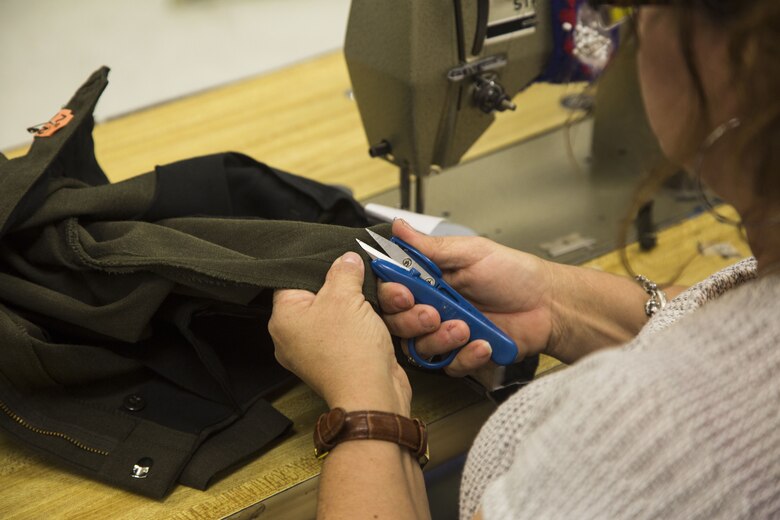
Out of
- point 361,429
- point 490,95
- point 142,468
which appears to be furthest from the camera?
point 490,95

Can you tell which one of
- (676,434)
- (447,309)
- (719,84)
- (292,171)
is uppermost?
(719,84)

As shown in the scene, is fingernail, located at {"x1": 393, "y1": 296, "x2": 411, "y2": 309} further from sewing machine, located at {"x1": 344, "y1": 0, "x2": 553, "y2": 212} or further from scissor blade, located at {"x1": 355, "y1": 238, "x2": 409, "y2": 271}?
sewing machine, located at {"x1": 344, "y1": 0, "x2": 553, "y2": 212}

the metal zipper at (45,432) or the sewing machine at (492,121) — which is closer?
the metal zipper at (45,432)

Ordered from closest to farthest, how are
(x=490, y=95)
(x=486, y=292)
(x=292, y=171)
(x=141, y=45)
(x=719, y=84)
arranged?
(x=719, y=84)
(x=486, y=292)
(x=490, y=95)
(x=292, y=171)
(x=141, y=45)

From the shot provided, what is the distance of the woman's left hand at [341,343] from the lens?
90cm

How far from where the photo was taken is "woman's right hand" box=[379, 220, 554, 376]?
103 cm

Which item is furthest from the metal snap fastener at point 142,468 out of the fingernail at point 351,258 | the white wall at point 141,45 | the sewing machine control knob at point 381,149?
the white wall at point 141,45

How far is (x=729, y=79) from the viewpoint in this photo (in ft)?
1.99

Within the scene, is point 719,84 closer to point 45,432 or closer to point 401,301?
point 401,301

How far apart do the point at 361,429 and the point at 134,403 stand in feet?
1.13

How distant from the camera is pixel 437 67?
4.03 feet

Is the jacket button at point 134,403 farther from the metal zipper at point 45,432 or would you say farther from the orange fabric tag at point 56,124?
the orange fabric tag at point 56,124

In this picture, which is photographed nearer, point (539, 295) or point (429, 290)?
point (429, 290)

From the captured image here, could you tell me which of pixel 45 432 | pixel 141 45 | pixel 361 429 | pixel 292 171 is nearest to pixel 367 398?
pixel 361 429
